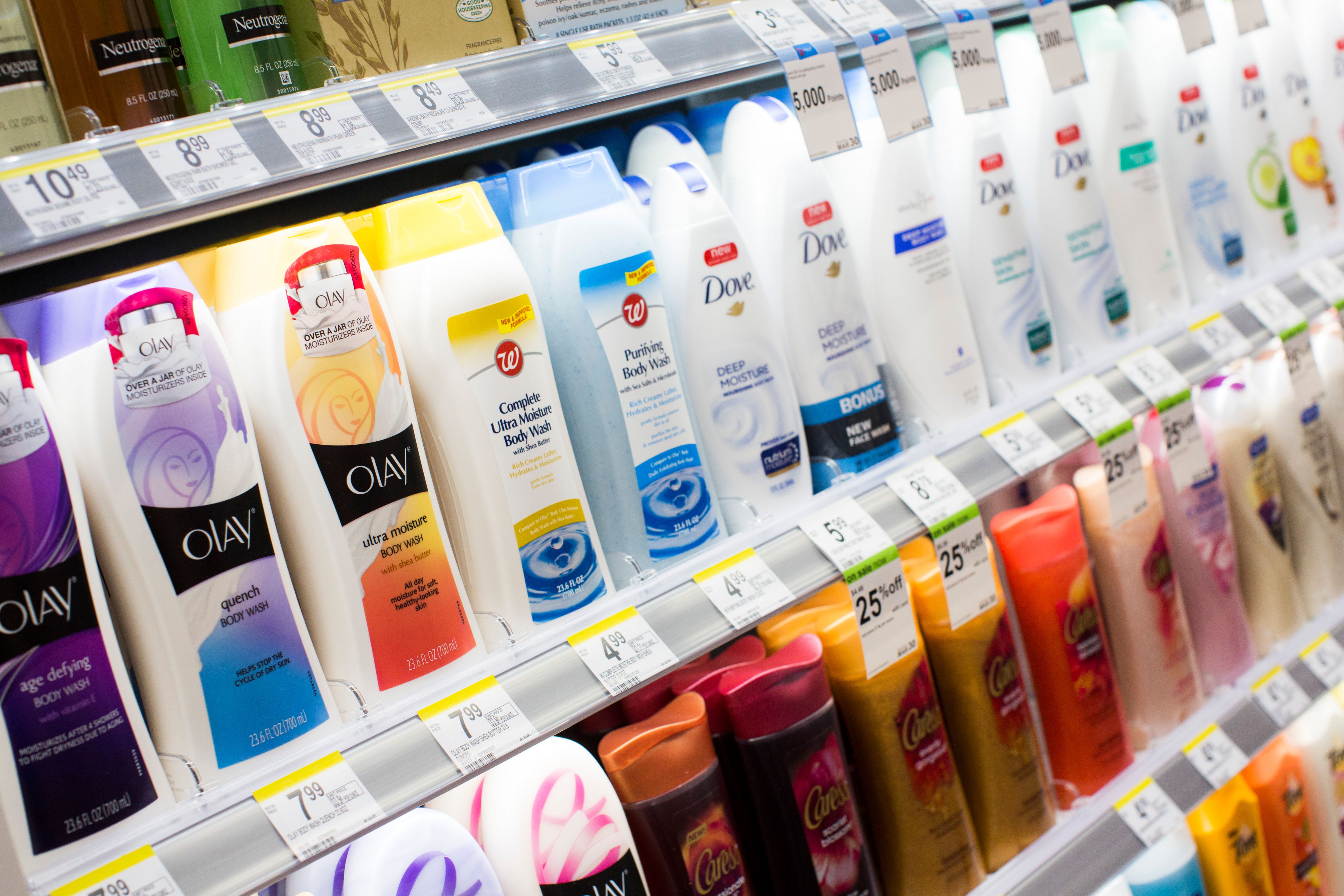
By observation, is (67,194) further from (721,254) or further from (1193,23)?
(1193,23)

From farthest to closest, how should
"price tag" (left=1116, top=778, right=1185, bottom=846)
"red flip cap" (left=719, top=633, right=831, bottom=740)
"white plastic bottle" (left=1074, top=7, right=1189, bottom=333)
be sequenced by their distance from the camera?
1. "white plastic bottle" (left=1074, top=7, right=1189, bottom=333)
2. "price tag" (left=1116, top=778, right=1185, bottom=846)
3. "red flip cap" (left=719, top=633, right=831, bottom=740)

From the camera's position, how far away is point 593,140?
1.20 metres

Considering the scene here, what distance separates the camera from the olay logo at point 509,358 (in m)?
0.83

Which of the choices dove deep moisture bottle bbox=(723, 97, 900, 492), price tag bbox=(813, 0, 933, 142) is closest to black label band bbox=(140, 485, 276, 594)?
dove deep moisture bottle bbox=(723, 97, 900, 492)

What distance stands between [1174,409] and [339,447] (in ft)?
3.49

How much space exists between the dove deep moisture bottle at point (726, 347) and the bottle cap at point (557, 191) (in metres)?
0.09

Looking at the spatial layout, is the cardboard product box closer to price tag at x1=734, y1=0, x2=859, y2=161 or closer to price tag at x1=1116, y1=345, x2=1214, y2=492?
price tag at x1=734, y1=0, x2=859, y2=161

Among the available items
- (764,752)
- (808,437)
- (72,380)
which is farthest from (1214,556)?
(72,380)

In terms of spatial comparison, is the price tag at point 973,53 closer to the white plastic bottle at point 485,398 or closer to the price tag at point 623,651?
the white plastic bottle at point 485,398

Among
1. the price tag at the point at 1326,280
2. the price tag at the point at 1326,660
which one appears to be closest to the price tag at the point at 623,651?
the price tag at the point at 1326,660

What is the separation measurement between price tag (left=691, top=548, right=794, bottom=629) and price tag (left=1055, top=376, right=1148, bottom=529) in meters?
0.51

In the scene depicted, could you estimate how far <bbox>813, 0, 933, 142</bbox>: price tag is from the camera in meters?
1.06

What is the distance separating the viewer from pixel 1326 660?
4.83ft

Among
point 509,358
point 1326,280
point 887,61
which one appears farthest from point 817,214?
point 1326,280
